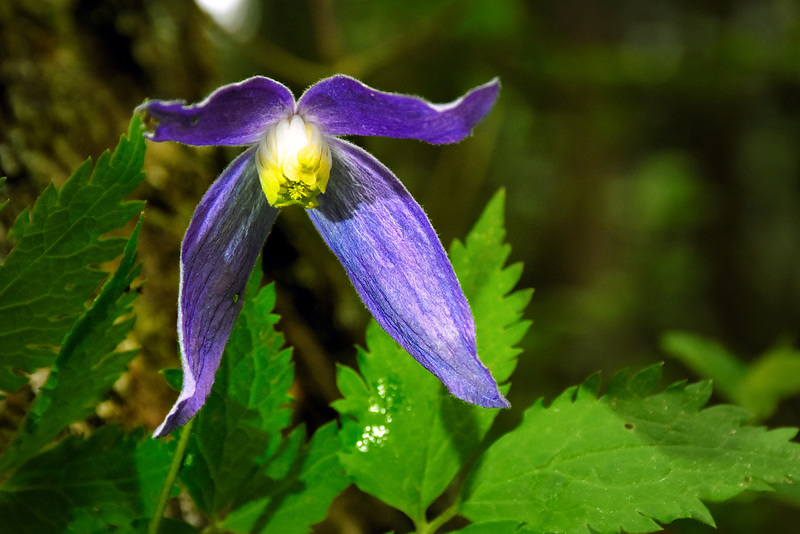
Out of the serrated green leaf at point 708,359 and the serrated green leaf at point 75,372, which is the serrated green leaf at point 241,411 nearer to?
the serrated green leaf at point 75,372

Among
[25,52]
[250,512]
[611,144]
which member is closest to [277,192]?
[250,512]

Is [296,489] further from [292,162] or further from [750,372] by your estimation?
[750,372]

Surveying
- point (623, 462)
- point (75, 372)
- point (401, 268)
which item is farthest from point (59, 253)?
point (623, 462)

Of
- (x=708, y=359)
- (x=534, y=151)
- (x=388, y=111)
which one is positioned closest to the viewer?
(x=388, y=111)

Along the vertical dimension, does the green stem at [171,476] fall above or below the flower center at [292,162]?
below

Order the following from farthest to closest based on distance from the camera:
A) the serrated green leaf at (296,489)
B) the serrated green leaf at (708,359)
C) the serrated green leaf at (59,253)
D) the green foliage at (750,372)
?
the serrated green leaf at (708,359), the green foliage at (750,372), the serrated green leaf at (296,489), the serrated green leaf at (59,253)

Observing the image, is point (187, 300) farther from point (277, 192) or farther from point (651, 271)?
point (651, 271)

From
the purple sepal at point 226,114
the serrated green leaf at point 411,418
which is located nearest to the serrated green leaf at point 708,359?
the serrated green leaf at point 411,418
